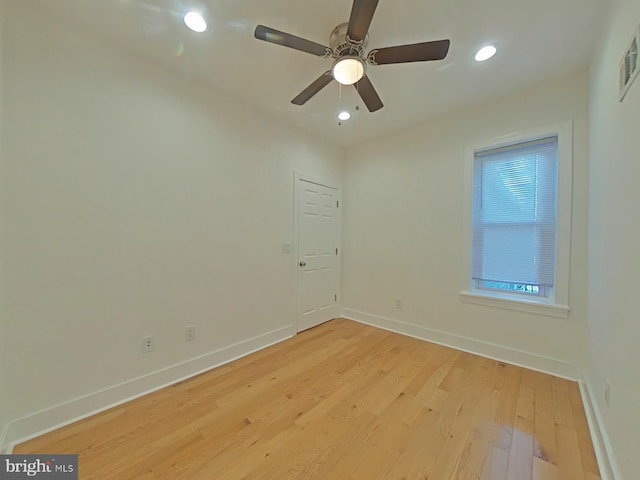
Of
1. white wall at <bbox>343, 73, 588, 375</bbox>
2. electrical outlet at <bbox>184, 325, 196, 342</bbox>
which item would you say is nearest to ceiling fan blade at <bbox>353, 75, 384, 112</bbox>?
white wall at <bbox>343, 73, 588, 375</bbox>

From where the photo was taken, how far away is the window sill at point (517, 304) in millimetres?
2272

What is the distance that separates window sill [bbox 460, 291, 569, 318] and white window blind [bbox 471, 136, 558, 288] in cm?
19

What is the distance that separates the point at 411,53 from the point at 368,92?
41 centimetres

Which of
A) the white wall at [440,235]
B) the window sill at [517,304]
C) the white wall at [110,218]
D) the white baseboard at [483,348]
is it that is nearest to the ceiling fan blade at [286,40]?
the white wall at [110,218]

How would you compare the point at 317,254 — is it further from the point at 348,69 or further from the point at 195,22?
the point at 195,22

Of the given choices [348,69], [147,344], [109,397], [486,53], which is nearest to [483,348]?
[486,53]

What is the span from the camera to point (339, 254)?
3930 mm

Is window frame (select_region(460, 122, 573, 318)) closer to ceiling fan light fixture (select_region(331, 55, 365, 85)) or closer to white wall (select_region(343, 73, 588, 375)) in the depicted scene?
white wall (select_region(343, 73, 588, 375))

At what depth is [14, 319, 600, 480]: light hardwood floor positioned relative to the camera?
1361mm

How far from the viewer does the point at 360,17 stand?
1.32 meters

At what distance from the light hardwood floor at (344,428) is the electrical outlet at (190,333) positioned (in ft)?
1.15

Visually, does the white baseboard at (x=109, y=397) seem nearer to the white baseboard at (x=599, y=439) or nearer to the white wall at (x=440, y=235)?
the white wall at (x=440, y=235)

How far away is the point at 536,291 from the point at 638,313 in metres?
1.64

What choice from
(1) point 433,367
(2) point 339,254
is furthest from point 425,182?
(1) point 433,367
